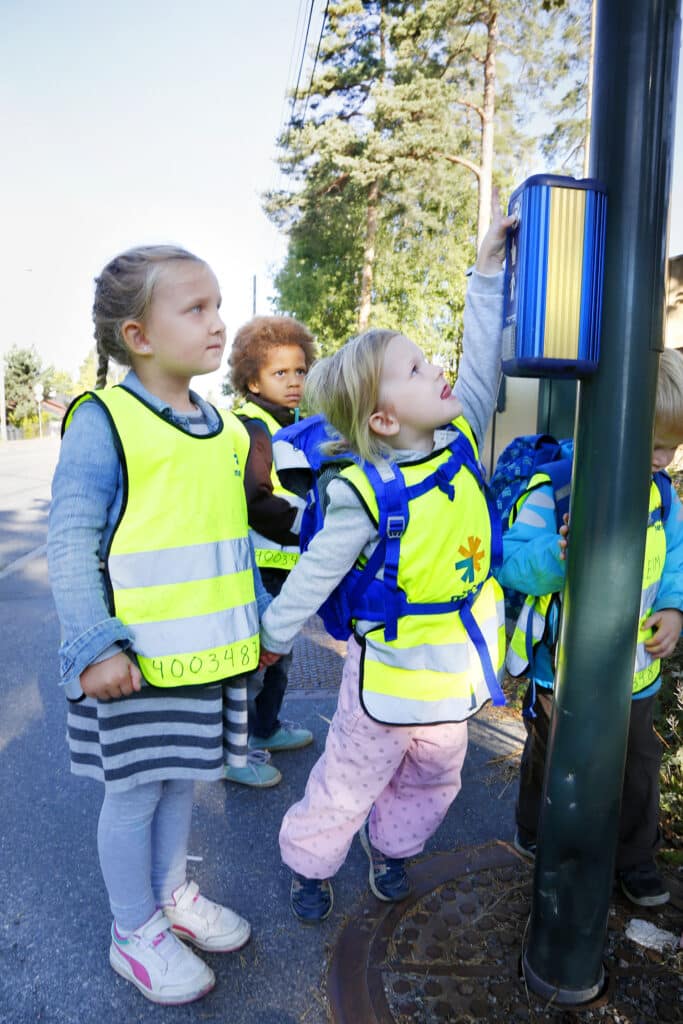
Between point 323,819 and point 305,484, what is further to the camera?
point 305,484

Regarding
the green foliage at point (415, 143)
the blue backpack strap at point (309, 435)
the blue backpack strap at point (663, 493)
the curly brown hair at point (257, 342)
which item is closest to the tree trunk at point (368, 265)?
the green foliage at point (415, 143)

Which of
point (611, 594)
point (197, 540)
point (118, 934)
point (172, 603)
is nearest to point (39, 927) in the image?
point (118, 934)

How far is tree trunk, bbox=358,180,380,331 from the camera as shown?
2123 centimetres

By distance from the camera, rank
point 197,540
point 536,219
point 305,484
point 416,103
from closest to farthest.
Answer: point 536,219 < point 197,540 < point 305,484 < point 416,103

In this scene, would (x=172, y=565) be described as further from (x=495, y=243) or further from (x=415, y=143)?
(x=415, y=143)

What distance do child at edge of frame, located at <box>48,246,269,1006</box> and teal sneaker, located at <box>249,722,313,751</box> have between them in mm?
1099

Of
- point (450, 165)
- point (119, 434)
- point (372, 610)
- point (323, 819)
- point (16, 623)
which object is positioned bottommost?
point (16, 623)

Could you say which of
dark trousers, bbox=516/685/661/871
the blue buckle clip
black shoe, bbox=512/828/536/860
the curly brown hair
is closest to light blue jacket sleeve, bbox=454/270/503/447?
the blue buckle clip

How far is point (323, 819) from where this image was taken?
206 cm

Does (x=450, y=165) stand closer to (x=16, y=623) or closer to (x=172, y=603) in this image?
(x=16, y=623)

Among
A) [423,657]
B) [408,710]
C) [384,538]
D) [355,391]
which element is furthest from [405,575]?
[355,391]

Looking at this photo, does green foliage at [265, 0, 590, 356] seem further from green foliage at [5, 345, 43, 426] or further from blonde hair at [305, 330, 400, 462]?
green foliage at [5, 345, 43, 426]

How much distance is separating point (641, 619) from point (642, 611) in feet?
0.09

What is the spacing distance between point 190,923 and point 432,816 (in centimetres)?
71
